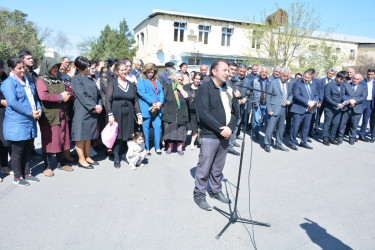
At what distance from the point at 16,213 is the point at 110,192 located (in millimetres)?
1266

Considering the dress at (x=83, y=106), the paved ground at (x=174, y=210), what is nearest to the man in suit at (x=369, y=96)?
the paved ground at (x=174, y=210)

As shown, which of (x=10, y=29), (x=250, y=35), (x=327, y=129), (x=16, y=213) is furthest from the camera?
(x=10, y=29)

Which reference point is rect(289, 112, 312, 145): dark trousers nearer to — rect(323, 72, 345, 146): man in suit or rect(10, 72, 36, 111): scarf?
rect(323, 72, 345, 146): man in suit

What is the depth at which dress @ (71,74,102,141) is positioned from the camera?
471 cm

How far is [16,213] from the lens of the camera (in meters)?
3.36

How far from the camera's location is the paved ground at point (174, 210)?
294 cm

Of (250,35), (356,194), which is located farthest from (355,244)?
(250,35)

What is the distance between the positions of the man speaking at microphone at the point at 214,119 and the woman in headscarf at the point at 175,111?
231cm

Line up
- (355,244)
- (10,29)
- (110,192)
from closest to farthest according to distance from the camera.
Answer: (355,244), (110,192), (10,29)

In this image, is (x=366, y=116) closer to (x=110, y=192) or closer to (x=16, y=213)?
(x=110, y=192)

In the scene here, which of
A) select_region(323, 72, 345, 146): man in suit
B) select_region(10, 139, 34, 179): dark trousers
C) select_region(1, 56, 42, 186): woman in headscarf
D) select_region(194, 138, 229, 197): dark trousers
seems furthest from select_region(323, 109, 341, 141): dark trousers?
select_region(10, 139, 34, 179): dark trousers

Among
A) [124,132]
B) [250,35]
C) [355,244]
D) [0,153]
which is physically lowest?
[355,244]

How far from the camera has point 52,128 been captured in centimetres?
446

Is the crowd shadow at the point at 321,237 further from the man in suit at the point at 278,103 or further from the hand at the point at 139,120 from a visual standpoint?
the hand at the point at 139,120
